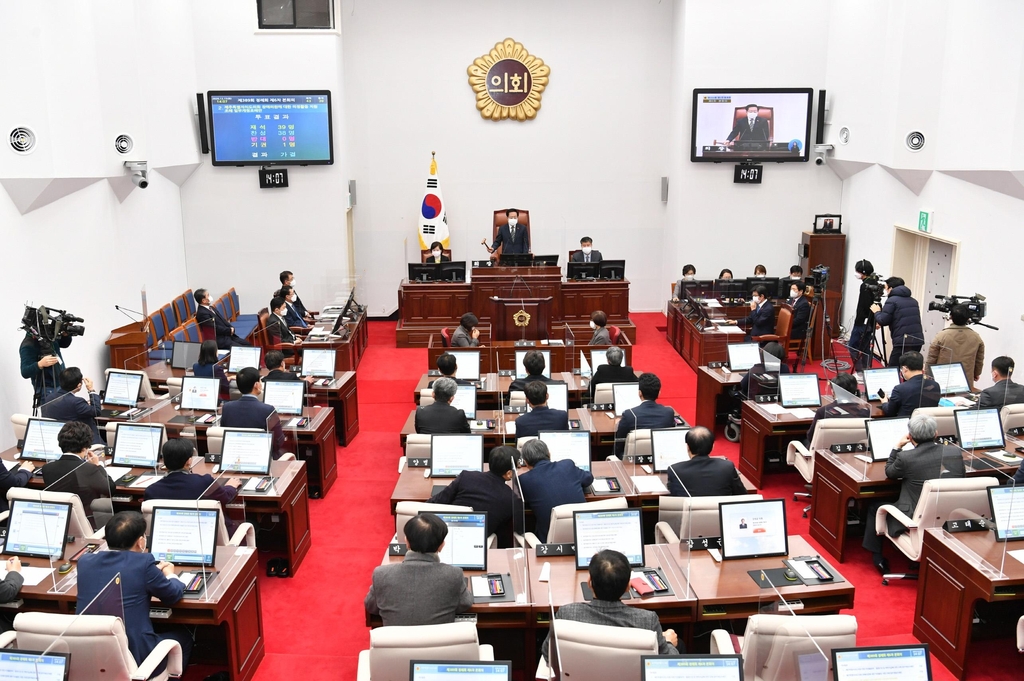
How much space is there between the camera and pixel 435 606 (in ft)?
14.5

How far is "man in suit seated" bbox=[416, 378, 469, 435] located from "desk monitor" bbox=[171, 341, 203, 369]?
12.8 feet

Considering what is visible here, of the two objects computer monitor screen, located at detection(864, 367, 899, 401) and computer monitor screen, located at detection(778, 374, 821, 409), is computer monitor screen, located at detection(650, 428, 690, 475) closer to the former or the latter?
computer monitor screen, located at detection(778, 374, 821, 409)

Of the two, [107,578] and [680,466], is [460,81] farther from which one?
[107,578]

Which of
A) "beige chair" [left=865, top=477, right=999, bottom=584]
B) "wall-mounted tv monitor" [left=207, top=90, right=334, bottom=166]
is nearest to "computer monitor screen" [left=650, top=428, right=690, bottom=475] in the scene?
"beige chair" [left=865, top=477, right=999, bottom=584]

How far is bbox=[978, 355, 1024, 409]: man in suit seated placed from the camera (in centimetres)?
755

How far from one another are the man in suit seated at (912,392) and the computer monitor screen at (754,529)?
10.3 ft

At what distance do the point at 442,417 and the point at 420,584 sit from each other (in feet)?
9.49

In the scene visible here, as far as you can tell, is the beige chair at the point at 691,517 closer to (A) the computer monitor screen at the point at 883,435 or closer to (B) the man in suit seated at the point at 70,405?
(A) the computer monitor screen at the point at 883,435

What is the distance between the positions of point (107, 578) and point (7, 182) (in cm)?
593

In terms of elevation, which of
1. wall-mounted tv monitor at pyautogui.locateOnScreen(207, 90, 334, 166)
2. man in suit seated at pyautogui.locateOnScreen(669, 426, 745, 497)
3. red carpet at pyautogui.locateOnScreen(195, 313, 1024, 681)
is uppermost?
wall-mounted tv monitor at pyautogui.locateOnScreen(207, 90, 334, 166)

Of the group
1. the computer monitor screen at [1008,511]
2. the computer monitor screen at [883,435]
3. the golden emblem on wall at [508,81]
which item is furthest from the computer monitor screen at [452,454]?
the golden emblem on wall at [508,81]

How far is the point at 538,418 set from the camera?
6992 millimetres

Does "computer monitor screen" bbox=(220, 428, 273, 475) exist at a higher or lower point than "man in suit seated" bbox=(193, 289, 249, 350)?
lower

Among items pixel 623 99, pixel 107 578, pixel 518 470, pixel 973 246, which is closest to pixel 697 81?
pixel 623 99
